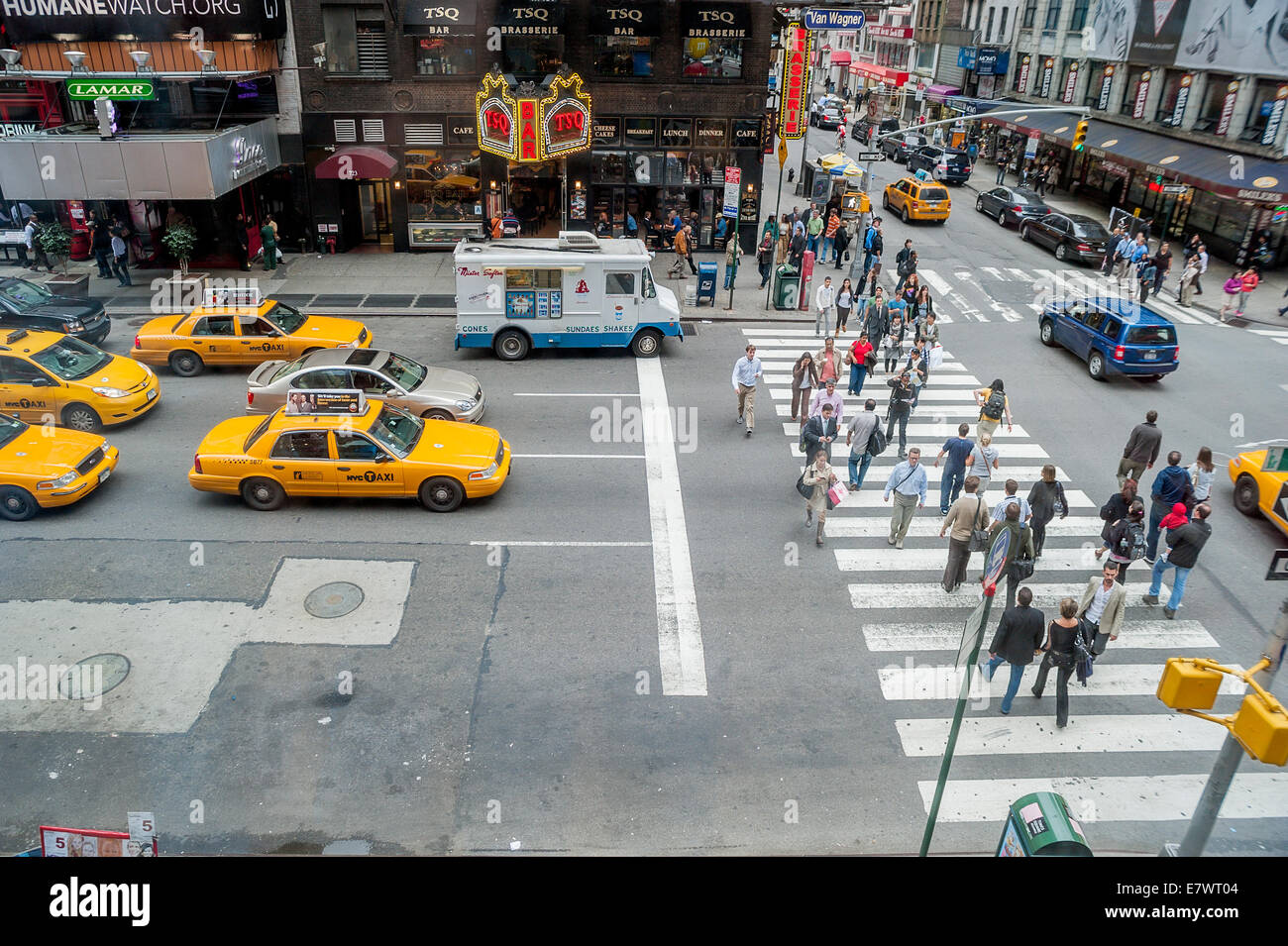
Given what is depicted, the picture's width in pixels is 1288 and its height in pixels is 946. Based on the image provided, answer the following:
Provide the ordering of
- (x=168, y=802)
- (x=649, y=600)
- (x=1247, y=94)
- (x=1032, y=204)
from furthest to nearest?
(x=1032, y=204) < (x=1247, y=94) < (x=649, y=600) < (x=168, y=802)

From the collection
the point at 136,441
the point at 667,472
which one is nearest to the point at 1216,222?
the point at 667,472

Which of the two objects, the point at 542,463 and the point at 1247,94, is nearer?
the point at 542,463

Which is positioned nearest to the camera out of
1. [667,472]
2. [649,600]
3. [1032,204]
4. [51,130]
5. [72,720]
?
[72,720]

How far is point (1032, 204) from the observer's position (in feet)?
111

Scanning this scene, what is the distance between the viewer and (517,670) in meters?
10.4

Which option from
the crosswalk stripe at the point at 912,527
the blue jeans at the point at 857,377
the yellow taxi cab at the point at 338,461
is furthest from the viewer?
the blue jeans at the point at 857,377

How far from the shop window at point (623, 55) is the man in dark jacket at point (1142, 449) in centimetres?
1878

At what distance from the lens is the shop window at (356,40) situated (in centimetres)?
2603

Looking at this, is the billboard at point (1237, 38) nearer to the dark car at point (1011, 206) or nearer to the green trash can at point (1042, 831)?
the dark car at point (1011, 206)

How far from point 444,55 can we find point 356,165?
4094mm

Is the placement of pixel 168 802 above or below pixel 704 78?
below

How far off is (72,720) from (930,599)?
10.2 metres

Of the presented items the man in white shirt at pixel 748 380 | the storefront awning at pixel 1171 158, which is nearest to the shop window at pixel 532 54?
the man in white shirt at pixel 748 380

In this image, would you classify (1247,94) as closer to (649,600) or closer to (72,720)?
(649,600)
